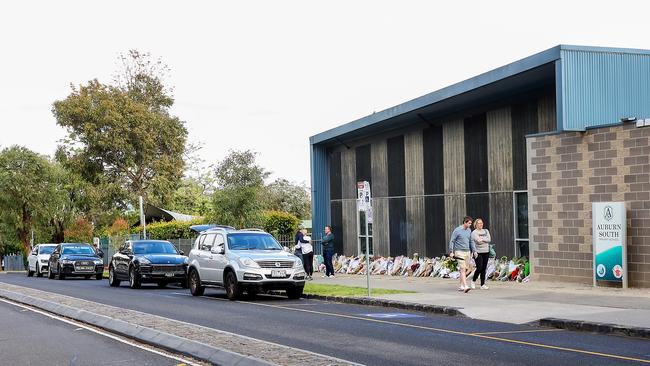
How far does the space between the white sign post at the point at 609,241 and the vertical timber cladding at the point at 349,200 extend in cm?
1435

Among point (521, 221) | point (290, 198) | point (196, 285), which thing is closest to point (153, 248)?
point (196, 285)

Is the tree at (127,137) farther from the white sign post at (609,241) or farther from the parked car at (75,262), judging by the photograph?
the white sign post at (609,241)

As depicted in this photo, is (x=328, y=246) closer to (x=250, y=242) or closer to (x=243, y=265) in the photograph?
(x=250, y=242)

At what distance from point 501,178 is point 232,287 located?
29.8 feet

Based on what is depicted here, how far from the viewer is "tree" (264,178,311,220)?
8483 cm

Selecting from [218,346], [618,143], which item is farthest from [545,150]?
[218,346]

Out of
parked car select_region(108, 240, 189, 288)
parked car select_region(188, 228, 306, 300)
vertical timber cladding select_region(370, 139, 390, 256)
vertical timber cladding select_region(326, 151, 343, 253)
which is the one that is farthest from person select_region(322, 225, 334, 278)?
parked car select_region(188, 228, 306, 300)

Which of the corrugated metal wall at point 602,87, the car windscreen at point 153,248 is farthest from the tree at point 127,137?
the corrugated metal wall at point 602,87

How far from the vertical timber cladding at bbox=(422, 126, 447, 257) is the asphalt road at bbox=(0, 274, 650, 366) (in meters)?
9.28

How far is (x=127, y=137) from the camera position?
52375 millimetres

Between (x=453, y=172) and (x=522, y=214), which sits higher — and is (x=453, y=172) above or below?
above

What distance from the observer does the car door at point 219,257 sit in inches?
834

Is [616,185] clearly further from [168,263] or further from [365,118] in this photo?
[168,263]

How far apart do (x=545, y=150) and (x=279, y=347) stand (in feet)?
42.7
